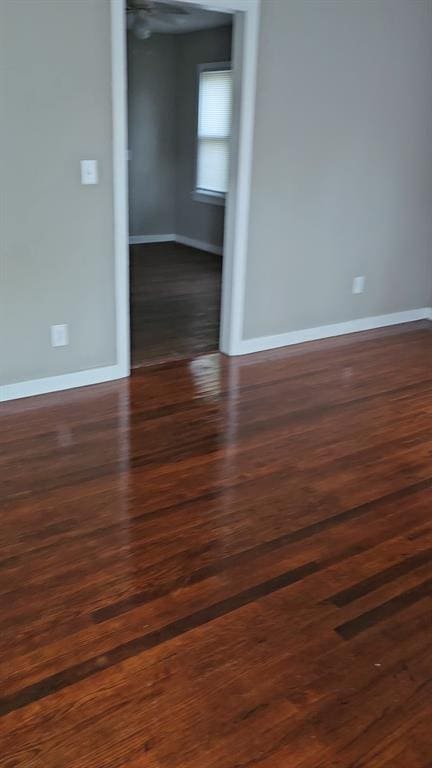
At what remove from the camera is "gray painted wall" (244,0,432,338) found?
13.0 feet

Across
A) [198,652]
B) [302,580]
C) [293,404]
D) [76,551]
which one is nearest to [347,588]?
[302,580]

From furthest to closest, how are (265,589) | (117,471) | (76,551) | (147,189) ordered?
(147,189), (117,471), (76,551), (265,589)

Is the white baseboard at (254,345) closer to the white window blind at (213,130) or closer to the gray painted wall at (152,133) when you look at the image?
the white window blind at (213,130)

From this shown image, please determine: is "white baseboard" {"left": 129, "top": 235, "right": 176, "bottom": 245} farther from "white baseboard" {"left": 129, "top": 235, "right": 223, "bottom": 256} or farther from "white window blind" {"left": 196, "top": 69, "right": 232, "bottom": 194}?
"white window blind" {"left": 196, "top": 69, "right": 232, "bottom": 194}

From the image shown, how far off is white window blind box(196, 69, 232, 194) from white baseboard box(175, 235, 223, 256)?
0.63 meters

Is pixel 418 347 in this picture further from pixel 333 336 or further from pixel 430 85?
pixel 430 85

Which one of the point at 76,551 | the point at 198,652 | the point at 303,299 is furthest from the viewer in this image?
the point at 303,299

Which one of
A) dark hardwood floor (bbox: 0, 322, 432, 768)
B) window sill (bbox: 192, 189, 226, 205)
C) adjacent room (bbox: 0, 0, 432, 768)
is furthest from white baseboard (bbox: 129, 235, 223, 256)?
dark hardwood floor (bbox: 0, 322, 432, 768)

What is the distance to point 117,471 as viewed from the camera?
2824 millimetres

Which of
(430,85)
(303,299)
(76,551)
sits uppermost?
(430,85)

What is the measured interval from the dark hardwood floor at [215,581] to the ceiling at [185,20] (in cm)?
423

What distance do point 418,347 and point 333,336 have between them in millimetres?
598

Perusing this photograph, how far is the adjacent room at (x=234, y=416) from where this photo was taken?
67.4 inches

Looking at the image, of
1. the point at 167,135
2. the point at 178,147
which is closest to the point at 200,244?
the point at 178,147
